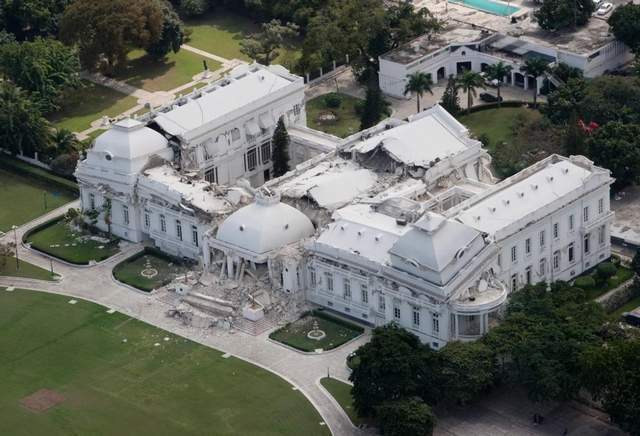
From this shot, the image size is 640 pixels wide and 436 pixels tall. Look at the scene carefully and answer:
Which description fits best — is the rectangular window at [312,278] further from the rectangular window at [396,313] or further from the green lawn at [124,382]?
the green lawn at [124,382]

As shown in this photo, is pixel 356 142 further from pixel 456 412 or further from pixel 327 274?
pixel 456 412

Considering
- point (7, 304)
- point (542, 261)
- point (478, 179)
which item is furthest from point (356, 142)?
point (7, 304)

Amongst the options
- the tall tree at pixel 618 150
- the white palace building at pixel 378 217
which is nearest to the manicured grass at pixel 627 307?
the white palace building at pixel 378 217

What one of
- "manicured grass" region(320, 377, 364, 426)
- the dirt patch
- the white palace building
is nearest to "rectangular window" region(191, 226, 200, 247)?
the white palace building

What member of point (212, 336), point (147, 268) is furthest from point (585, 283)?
point (147, 268)

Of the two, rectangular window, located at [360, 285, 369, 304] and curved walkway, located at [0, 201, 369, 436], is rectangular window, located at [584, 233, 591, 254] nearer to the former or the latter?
rectangular window, located at [360, 285, 369, 304]
